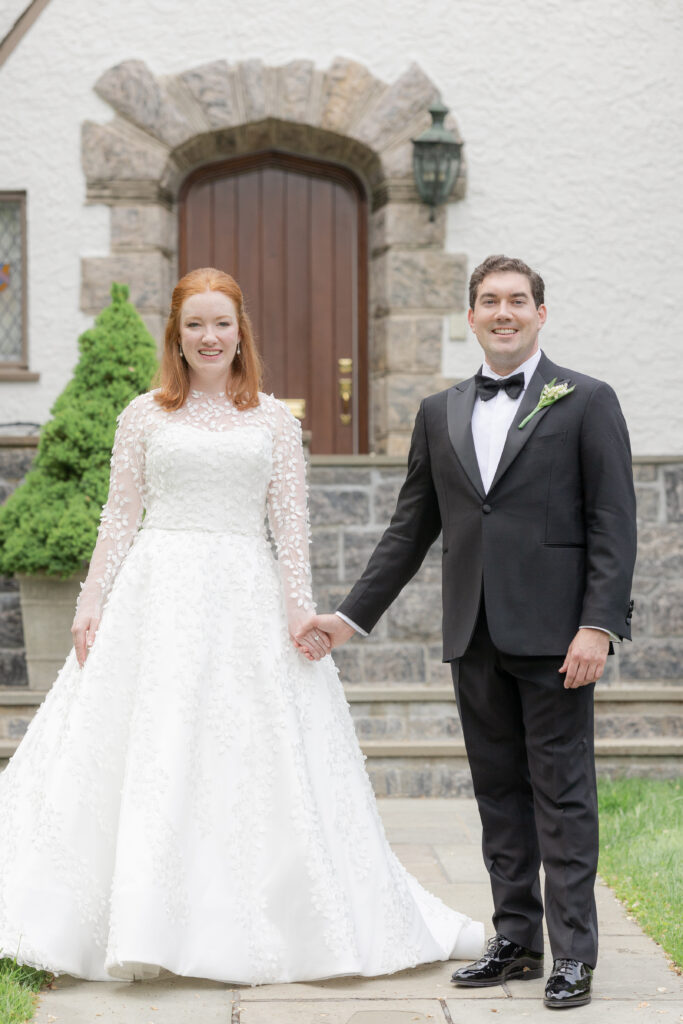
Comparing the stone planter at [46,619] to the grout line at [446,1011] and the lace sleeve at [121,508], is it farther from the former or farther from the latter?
the grout line at [446,1011]

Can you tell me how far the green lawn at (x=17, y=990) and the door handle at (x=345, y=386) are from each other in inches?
243

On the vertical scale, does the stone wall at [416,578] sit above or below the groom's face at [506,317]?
below

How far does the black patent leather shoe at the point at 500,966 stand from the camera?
139 inches

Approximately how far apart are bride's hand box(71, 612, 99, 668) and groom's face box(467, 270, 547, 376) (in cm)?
137

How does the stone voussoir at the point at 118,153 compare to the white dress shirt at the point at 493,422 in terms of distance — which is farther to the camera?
the stone voussoir at the point at 118,153

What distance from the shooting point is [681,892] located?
14.6 feet

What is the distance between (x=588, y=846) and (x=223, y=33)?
6.87m

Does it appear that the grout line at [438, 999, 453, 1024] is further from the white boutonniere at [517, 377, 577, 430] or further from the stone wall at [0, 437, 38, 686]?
the stone wall at [0, 437, 38, 686]

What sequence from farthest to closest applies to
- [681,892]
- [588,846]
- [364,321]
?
[364,321]
[681,892]
[588,846]

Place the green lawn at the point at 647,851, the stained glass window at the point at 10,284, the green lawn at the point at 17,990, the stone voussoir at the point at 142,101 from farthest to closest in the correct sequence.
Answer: the stained glass window at the point at 10,284 → the stone voussoir at the point at 142,101 → the green lawn at the point at 647,851 → the green lawn at the point at 17,990

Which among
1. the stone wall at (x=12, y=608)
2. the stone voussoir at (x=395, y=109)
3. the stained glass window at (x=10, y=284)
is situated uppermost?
the stone voussoir at (x=395, y=109)

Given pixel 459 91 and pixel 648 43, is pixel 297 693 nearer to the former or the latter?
pixel 459 91

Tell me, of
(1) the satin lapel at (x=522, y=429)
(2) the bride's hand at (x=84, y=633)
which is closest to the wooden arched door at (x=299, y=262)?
(2) the bride's hand at (x=84, y=633)

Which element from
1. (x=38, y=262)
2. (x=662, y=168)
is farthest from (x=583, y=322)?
(x=38, y=262)
